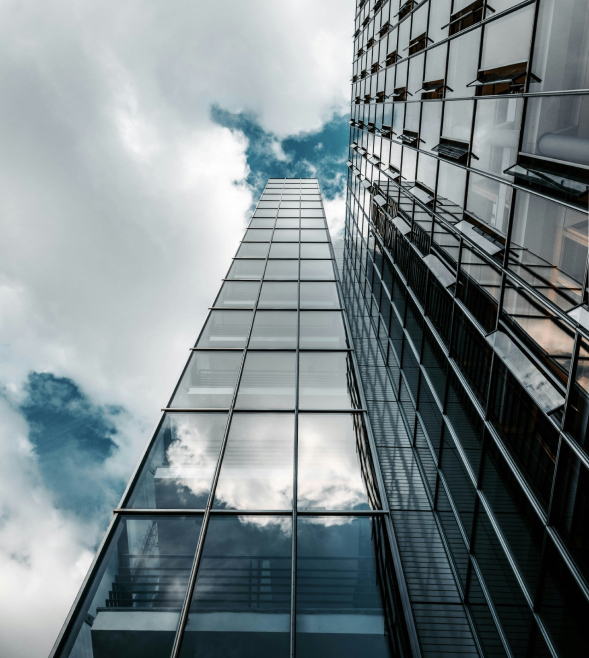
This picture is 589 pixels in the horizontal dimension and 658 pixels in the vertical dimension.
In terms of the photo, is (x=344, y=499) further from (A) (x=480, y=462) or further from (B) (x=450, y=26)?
(B) (x=450, y=26)

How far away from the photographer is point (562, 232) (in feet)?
24.7

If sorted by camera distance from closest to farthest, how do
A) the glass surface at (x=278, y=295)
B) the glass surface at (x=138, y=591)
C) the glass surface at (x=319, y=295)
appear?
the glass surface at (x=138, y=591)
the glass surface at (x=319, y=295)
the glass surface at (x=278, y=295)

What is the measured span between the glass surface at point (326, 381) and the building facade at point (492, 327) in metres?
2.86

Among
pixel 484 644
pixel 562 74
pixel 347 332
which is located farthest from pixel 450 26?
pixel 484 644

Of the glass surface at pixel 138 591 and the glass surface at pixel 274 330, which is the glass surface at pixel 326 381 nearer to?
the glass surface at pixel 274 330

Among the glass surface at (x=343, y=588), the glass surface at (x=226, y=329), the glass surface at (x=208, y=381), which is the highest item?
the glass surface at (x=226, y=329)

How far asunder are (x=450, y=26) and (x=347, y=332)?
9453 millimetres

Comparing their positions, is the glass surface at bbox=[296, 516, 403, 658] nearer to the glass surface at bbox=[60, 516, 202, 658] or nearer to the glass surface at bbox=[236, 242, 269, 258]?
the glass surface at bbox=[60, 516, 202, 658]

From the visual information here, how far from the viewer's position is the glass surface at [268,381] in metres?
12.8

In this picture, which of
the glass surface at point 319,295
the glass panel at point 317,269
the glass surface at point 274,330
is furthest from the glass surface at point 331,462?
the glass panel at point 317,269

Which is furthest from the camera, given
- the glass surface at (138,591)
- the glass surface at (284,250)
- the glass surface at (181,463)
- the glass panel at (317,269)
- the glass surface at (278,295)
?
the glass surface at (284,250)

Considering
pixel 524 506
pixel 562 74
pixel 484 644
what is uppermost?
pixel 562 74

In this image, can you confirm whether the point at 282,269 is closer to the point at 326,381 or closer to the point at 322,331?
the point at 322,331

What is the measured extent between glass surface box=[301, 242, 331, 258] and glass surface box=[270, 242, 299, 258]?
0.37 metres
